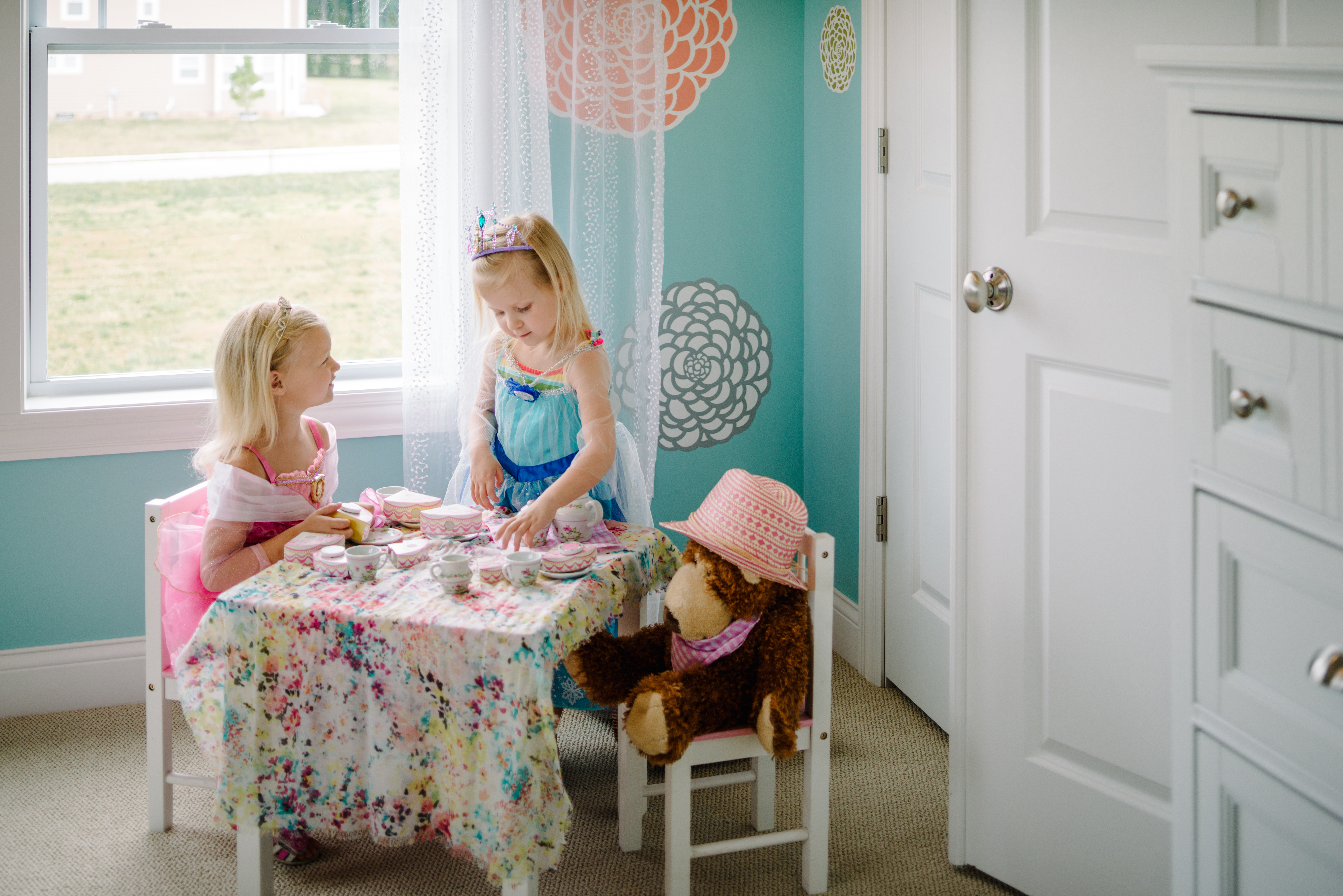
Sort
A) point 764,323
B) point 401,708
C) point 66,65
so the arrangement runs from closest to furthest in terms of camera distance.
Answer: point 401,708
point 66,65
point 764,323

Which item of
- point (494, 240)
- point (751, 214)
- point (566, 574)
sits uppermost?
point (751, 214)

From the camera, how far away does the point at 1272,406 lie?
0.98 metres

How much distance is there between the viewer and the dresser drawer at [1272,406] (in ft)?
3.02

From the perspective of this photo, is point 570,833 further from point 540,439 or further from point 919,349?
point 919,349

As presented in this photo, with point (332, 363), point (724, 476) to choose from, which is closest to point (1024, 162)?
point (724, 476)

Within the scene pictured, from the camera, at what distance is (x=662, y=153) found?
8.66 ft

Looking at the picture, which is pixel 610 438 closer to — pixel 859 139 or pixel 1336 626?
pixel 859 139

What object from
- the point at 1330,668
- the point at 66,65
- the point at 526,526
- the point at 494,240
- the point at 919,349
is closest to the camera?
the point at 1330,668

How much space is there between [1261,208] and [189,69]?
246cm

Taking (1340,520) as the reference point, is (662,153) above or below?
above

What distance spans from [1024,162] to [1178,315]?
0.70 metres

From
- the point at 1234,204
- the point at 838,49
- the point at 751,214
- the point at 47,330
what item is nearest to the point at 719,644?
the point at 1234,204

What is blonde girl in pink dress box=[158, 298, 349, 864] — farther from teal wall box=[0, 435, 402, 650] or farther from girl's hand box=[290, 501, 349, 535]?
teal wall box=[0, 435, 402, 650]

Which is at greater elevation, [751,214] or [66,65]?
[66,65]
